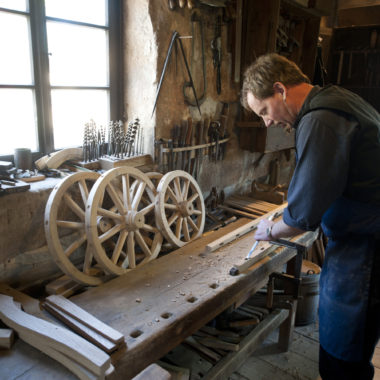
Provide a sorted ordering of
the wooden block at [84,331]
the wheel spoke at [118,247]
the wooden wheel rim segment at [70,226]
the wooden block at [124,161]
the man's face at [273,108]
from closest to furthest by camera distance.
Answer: the wooden block at [84,331]
the man's face at [273,108]
the wooden wheel rim segment at [70,226]
the wheel spoke at [118,247]
the wooden block at [124,161]

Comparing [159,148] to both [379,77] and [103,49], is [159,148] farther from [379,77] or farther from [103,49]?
[379,77]

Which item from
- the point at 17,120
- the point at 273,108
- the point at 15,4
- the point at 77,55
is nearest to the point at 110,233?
the point at 17,120

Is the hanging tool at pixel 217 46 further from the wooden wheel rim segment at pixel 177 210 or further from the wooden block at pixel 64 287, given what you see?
the wooden block at pixel 64 287

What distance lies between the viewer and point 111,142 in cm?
265

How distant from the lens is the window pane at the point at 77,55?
7.97 ft

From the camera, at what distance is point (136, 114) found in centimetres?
284

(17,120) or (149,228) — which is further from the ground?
(17,120)

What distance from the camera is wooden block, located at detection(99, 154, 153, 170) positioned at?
8.21 ft

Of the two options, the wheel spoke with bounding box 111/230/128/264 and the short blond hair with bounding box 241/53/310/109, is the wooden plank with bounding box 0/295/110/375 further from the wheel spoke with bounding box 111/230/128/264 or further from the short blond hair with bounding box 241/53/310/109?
the short blond hair with bounding box 241/53/310/109

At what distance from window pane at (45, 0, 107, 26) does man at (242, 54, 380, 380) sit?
1.46 metres

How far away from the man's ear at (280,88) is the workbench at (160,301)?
1.04 metres

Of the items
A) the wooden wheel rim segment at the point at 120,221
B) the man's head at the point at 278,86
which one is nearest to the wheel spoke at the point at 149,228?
the wooden wheel rim segment at the point at 120,221

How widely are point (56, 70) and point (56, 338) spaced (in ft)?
6.01

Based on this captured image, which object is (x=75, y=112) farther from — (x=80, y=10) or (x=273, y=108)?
(x=273, y=108)
